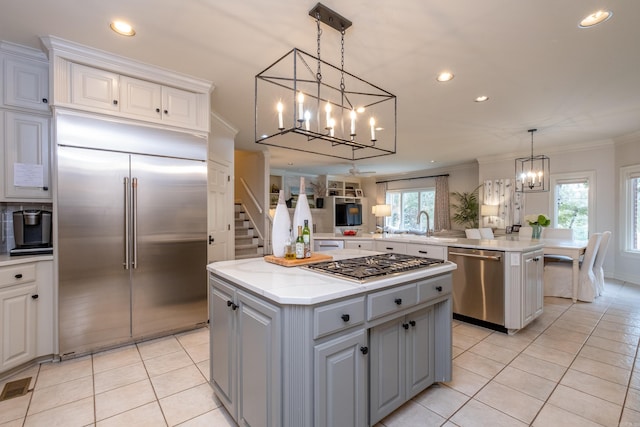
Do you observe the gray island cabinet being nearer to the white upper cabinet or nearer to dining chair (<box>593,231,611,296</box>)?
the white upper cabinet

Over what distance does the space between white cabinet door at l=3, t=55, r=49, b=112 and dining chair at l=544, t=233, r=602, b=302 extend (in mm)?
6435

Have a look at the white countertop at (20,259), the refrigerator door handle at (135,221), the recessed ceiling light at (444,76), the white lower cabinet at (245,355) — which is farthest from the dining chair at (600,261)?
the white countertop at (20,259)

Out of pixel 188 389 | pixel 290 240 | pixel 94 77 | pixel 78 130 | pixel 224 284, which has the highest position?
pixel 94 77

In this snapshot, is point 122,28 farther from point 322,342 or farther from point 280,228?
point 322,342

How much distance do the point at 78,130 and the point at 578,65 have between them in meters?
4.41

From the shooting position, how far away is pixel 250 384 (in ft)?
4.95

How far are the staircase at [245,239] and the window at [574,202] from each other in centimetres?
612

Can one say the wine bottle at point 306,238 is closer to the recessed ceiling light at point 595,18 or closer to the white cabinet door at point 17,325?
the white cabinet door at point 17,325

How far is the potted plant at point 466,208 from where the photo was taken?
750 centimetres

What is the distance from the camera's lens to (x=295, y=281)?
155 centimetres

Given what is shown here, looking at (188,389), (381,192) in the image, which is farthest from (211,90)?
(381,192)

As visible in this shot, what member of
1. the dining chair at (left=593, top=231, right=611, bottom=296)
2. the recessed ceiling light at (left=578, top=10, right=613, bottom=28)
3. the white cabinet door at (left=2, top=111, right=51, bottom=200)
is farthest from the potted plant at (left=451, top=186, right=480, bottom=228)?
the white cabinet door at (left=2, top=111, right=51, bottom=200)

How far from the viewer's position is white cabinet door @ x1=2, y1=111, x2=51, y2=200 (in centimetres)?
246

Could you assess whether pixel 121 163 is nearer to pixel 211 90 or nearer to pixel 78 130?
pixel 78 130
